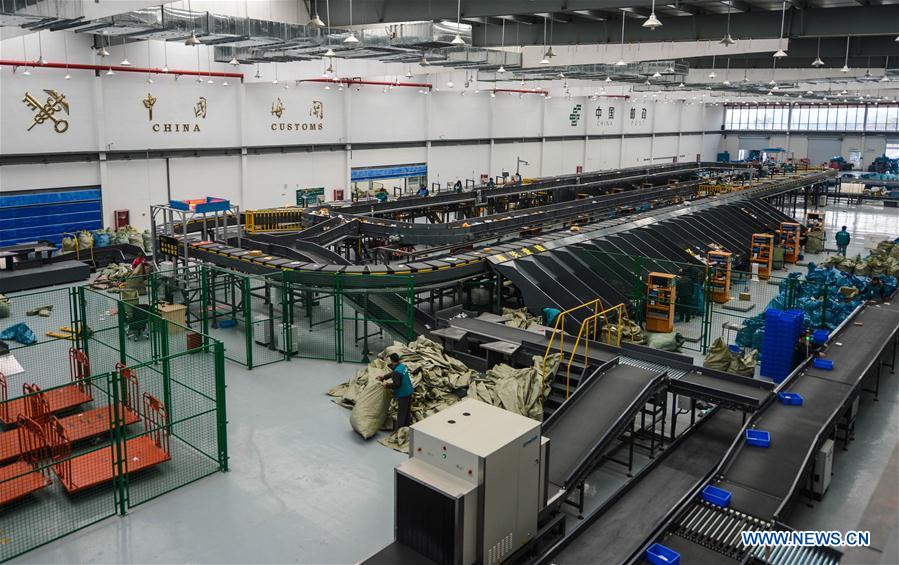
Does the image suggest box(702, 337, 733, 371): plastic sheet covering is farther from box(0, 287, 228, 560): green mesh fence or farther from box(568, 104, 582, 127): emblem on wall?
box(568, 104, 582, 127): emblem on wall

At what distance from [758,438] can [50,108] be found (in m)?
20.0

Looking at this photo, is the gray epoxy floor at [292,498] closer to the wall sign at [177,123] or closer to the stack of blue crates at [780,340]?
the stack of blue crates at [780,340]

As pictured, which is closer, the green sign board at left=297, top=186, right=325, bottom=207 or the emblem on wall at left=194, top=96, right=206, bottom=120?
the emblem on wall at left=194, top=96, right=206, bottom=120

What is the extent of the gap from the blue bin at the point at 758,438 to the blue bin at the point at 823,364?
111 inches

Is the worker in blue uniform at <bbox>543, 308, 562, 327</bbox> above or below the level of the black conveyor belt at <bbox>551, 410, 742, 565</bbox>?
above

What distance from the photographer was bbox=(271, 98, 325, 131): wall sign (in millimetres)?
25258

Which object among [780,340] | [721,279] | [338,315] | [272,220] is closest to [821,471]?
[780,340]

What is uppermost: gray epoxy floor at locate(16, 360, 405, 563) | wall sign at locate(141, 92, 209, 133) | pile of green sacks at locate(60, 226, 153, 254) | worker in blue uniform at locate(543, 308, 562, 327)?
wall sign at locate(141, 92, 209, 133)

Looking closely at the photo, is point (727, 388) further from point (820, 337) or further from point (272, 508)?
point (272, 508)

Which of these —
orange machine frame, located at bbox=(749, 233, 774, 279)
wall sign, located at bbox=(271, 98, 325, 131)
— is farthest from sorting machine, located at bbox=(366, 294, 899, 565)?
wall sign, located at bbox=(271, 98, 325, 131)

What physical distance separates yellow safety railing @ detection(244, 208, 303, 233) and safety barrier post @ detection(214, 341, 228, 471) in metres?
12.4

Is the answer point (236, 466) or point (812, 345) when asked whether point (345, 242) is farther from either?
point (812, 345)

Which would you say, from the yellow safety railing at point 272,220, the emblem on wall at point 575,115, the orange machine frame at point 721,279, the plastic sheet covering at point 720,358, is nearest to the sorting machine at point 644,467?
the plastic sheet covering at point 720,358

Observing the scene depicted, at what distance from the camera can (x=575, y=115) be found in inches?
1613
